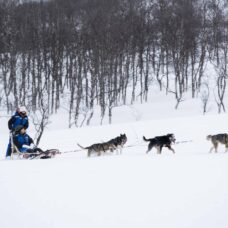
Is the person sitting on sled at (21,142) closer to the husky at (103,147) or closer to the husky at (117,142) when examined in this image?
the husky at (103,147)

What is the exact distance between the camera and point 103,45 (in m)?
34.5

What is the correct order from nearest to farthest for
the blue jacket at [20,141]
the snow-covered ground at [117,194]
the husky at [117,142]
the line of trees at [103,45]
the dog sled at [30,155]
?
the snow-covered ground at [117,194], the dog sled at [30,155], the blue jacket at [20,141], the husky at [117,142], the line of trees at [103,45]

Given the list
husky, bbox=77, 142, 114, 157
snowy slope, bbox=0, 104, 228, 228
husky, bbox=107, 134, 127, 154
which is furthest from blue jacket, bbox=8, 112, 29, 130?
snowy slope, bbox=0, 104, 228, 228

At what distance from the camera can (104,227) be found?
504 centimetres

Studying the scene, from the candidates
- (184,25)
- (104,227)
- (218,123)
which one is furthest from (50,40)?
(104,227)

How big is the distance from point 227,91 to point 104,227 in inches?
1325

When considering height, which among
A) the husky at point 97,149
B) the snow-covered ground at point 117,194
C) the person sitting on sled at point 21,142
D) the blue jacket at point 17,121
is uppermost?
the blue jacket at point 17,121

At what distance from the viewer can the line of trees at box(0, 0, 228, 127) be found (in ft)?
113

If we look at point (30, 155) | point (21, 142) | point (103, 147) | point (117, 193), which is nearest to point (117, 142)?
point (103, 147)

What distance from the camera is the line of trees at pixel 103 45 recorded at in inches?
1361

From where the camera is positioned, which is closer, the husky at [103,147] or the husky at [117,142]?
the husky at [103,147]

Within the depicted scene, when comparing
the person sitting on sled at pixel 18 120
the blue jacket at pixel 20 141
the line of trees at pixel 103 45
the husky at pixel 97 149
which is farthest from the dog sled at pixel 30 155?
the line of trees at pixel 103 45

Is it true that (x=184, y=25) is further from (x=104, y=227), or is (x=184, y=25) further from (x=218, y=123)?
(x=104, y=227)

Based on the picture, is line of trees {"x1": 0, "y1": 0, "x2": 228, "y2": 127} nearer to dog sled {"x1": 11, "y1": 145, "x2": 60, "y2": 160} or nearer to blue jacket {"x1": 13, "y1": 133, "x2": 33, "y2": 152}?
blue jacket {"x1": 13, "y1": 133, "x2": 33, "y2": 152}
